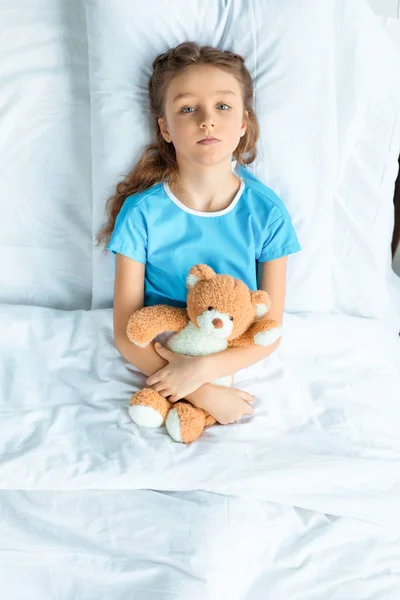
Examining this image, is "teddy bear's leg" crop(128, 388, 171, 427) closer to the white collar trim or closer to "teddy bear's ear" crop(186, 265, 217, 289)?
"teddy bear's ear" crop(186, 265, 217, 289)

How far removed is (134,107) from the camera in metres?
1.16

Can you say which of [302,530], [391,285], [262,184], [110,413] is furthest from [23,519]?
[391,285]

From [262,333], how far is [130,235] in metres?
0.33

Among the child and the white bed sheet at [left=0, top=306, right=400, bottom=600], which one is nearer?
the white bed sheet at [left=0, top=306, right=400, bottom=600]

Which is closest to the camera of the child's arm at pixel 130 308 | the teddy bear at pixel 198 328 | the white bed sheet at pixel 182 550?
the white bed sheet at pixel 182 550

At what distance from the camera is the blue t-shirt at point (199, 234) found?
1130mm

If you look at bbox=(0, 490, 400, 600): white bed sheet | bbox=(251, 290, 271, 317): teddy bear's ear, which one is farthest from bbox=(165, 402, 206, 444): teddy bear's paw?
bbox=(251, 290, 271, 317): teddy bear's ear

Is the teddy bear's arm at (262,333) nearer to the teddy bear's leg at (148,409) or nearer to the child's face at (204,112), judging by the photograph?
the teddy bear's leg at (148,409)

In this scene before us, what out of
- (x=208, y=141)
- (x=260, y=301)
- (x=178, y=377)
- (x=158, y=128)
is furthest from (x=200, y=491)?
(x=158, y=128)

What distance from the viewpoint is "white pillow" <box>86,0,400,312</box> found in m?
1.11

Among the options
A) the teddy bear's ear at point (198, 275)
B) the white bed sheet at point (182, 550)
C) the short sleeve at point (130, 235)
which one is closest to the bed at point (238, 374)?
the white bed sheet at point (182, 550)

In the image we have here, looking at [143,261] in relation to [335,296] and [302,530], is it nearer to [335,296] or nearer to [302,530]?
[335,296]

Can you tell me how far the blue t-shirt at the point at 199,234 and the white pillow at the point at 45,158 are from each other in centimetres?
20

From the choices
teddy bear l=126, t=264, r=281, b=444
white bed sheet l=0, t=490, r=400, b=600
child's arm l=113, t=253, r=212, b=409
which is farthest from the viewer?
child's arm l=113, t=253, r=212, b=409
